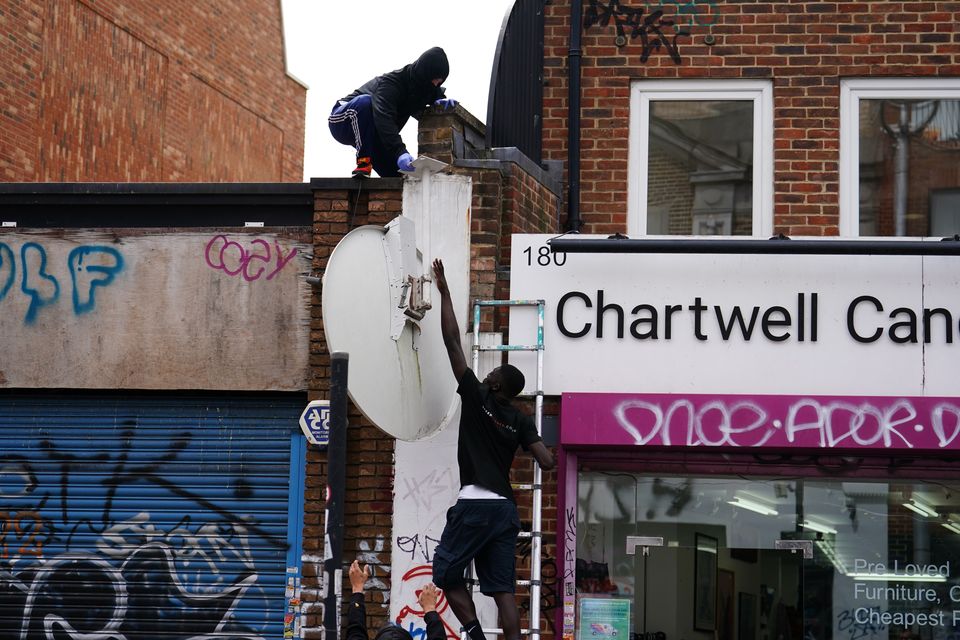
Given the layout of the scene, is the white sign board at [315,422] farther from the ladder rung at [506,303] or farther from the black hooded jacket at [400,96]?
the black hooded jacket at [400,96]

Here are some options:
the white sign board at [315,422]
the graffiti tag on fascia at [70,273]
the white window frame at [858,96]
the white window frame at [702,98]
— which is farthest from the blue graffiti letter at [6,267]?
the white window frame at [858,96]

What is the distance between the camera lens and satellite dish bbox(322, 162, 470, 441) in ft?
27.3

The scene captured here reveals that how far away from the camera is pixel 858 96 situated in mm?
10711

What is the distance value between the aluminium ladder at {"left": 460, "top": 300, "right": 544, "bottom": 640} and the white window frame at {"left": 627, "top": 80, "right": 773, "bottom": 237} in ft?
5.03

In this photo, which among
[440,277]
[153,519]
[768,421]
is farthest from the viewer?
[153,519]

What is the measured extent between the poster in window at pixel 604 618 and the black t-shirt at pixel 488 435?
2.11 meters

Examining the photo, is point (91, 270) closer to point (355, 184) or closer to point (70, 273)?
point (70, 273)

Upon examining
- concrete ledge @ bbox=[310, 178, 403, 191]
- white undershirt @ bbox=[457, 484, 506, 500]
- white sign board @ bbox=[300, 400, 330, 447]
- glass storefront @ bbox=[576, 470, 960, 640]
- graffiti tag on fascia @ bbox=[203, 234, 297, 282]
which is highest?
concrete ledge @ bbox=[310, 178, 403, 191]

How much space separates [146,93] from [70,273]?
9.06m

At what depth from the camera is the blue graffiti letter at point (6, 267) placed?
10469 mm

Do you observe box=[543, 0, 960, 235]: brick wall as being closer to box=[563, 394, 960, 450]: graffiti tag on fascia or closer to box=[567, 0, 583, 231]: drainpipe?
box=[567, 0, 583, 231]: drainpipe

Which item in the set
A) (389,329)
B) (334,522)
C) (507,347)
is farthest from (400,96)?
(334,522)

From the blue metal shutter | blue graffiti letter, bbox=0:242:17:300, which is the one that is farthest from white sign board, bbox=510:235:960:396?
blue graffiti letter, bbox=0:242:17:300

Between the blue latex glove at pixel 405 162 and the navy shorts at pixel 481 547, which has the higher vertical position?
the blue latex glove at pixel 405 162
